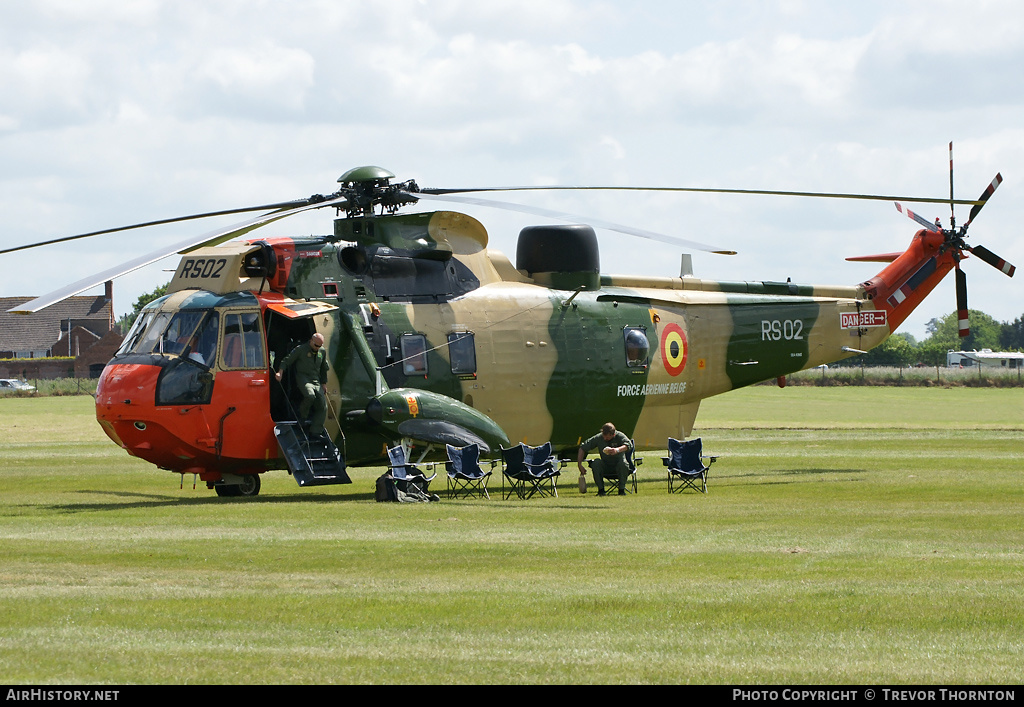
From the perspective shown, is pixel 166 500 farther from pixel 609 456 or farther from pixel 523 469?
pixel 609 456

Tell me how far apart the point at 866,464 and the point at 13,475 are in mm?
19025

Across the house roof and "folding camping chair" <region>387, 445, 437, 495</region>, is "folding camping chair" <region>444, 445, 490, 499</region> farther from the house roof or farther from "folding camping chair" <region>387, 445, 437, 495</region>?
the house roof

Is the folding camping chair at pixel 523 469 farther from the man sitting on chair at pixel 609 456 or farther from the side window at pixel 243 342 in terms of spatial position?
the side window at pixel 243 342

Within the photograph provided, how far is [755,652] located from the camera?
32.7 ft

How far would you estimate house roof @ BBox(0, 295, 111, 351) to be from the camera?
140 metres

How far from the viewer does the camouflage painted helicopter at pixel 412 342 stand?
71.8 feet

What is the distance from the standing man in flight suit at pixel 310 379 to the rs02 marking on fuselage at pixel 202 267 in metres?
1.95

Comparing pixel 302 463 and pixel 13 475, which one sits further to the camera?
pixel 13 475

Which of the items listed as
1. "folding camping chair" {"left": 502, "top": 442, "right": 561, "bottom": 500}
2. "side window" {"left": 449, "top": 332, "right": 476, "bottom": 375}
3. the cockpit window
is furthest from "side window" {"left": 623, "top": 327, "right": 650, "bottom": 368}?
the cockpit window

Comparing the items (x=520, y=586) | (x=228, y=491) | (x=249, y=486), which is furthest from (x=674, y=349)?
(x=520, y=586)

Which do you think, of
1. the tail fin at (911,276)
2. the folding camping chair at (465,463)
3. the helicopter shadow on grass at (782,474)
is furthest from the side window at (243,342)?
the tail fin at (911,276)
